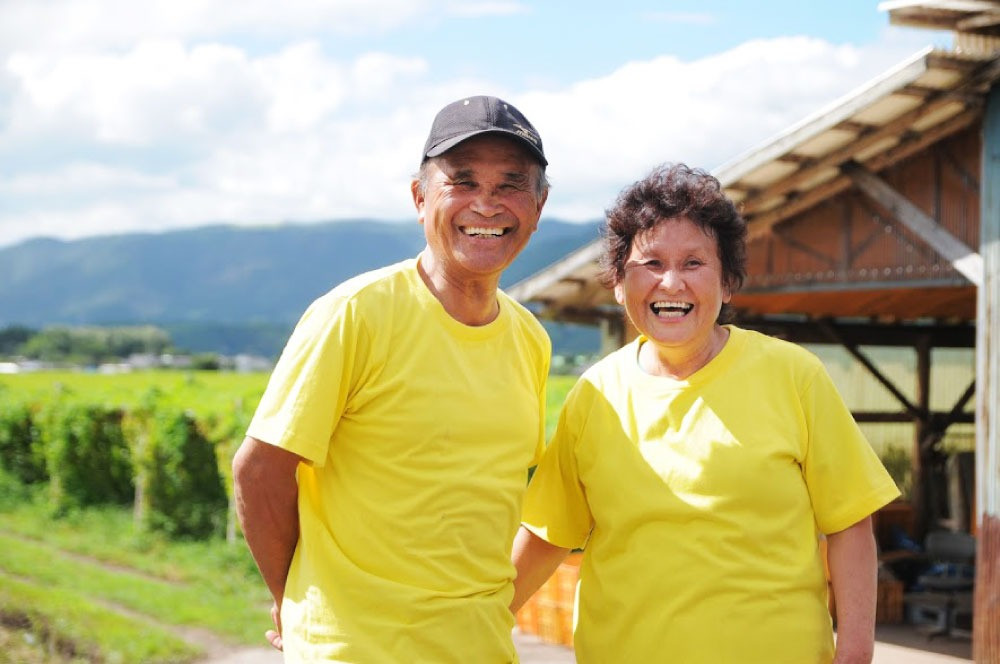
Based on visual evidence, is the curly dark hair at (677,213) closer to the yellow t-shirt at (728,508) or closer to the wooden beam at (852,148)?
the yellow t-shirt at (728,508)

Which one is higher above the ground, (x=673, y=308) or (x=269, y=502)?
(x=673, y=308)

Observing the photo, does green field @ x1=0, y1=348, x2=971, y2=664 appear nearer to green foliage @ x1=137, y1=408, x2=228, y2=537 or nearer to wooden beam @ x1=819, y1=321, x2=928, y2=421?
green foliage @ x1=137, y1=408, x2=228, y2=537

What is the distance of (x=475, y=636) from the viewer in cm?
253

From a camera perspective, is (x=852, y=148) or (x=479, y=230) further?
(x=852, y=148)

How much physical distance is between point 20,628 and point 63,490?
25.0ft

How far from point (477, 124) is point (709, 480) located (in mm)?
977

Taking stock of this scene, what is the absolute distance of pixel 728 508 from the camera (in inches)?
103

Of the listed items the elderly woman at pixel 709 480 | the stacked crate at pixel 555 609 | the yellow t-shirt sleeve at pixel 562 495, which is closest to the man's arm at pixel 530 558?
the yellow t-shirt sleeve at pixel 562 495

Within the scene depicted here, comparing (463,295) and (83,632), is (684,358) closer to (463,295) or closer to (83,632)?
(463,295)

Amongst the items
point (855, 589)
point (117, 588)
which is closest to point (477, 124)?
point (855, 589)

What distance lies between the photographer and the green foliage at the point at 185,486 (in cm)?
1371

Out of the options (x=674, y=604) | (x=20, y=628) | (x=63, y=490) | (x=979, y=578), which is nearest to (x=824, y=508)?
(x=674, y=604)

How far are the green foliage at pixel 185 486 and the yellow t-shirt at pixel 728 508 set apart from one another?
11.5m

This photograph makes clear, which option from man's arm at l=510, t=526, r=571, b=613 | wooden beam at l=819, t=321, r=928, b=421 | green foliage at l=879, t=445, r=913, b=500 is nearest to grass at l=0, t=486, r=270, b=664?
wooden beam at l=819, t=321, r=928, b=421
